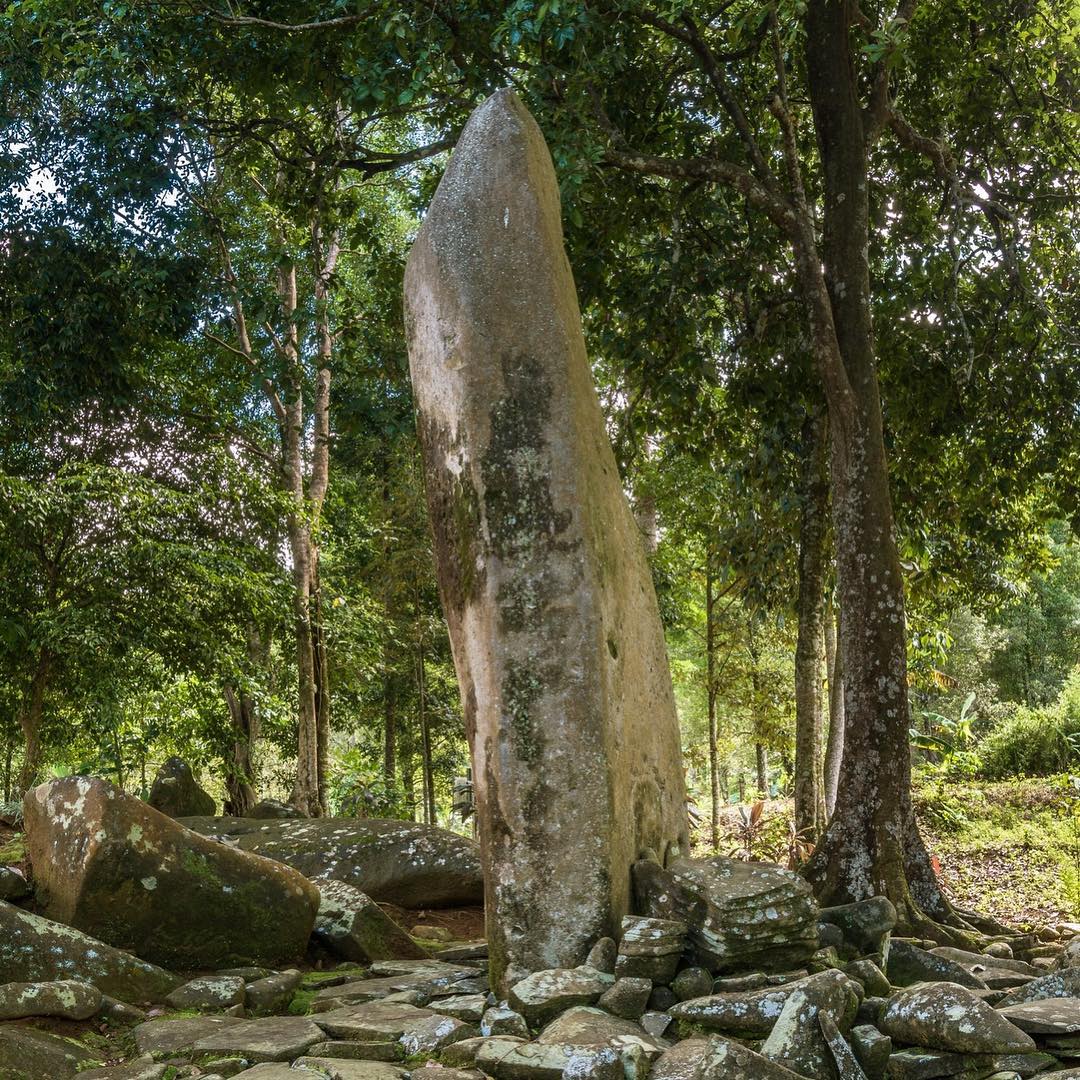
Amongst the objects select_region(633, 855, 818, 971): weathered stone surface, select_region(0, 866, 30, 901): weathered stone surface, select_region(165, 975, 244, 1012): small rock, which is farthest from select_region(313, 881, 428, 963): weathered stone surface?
select_region(633, 855, 818, 971): weathered stone surface

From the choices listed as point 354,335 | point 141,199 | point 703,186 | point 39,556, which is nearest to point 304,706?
point 39,556

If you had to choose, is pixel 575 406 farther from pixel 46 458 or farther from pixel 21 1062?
pixel 46 458

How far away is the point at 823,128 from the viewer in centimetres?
798

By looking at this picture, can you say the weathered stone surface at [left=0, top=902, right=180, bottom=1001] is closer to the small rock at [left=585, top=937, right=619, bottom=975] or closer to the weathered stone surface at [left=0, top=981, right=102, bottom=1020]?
the weathered stone surface at [left=0, top=981, right=102, bottom=1020]

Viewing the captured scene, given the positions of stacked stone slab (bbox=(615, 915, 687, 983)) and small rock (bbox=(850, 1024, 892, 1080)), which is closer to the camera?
small rock (bbox=(850, 1024, 892, 1080))

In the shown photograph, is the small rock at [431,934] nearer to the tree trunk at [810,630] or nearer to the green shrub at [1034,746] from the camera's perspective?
the tree trunk at [810,630]

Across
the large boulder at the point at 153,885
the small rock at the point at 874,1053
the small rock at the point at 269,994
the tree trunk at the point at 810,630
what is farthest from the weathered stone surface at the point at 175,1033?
the tree trunk at the point at 810,630

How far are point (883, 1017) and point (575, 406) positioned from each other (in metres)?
2.82

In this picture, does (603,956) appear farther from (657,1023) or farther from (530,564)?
(530,564)

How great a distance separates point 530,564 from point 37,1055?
103 inches

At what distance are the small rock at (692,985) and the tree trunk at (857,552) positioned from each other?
2.29 m

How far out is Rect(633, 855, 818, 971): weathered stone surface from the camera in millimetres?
4273

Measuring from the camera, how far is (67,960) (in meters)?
4.64

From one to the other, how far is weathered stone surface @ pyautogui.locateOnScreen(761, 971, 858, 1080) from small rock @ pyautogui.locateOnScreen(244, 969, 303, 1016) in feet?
7.57
